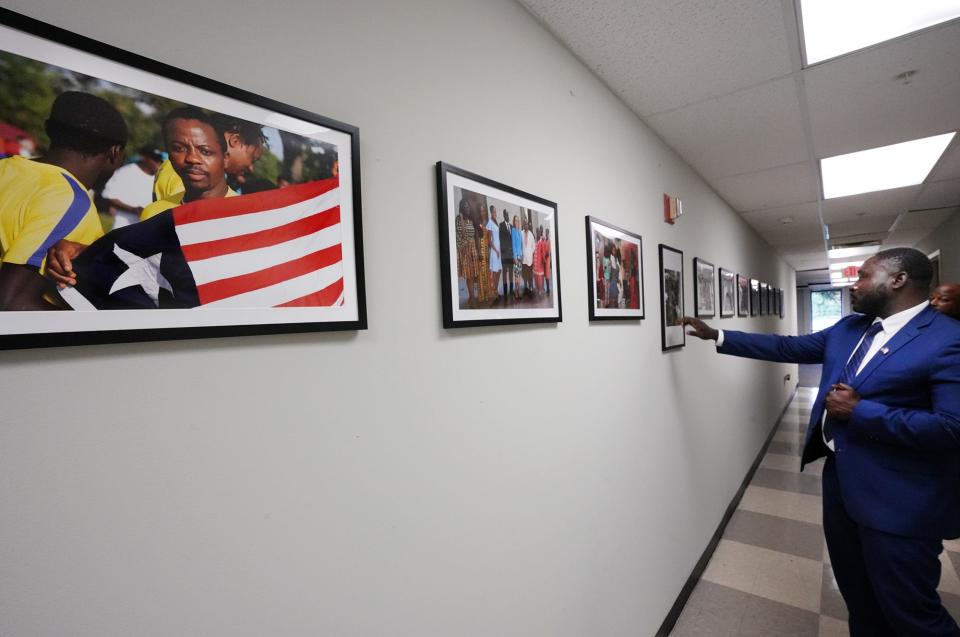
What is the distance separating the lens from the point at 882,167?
122 inches

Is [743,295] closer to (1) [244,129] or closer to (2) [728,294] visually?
(2) [728,294]

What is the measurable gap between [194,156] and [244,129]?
0.10m

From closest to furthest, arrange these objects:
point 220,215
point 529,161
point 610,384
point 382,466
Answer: point 220,215
point 382,466
point 529,161
point 610,384

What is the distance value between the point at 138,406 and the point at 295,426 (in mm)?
244

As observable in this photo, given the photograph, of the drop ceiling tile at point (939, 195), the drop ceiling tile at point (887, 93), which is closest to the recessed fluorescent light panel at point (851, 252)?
the drop ceiling tile at point (939, 195)

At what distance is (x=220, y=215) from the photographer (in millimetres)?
697

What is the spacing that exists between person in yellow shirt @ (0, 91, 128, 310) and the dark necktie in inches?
92.1

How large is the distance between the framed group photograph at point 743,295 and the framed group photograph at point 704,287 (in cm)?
102

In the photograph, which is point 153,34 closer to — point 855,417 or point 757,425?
point 855,417

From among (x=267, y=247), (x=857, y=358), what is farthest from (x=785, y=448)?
(x=267, y=247)

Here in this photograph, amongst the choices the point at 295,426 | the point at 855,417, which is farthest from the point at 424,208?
the point at 855,417

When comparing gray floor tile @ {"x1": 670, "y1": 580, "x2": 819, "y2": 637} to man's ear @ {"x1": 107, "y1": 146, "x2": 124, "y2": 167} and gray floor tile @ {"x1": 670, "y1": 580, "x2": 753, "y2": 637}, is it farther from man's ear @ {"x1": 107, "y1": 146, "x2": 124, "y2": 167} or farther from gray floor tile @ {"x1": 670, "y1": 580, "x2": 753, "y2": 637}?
man's ear @ {"x1": 107, "y1": 146, "x2": 124, "y2": 167}

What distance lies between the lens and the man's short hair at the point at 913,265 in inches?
63.2

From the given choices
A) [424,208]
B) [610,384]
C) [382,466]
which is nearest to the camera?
[382,466]
